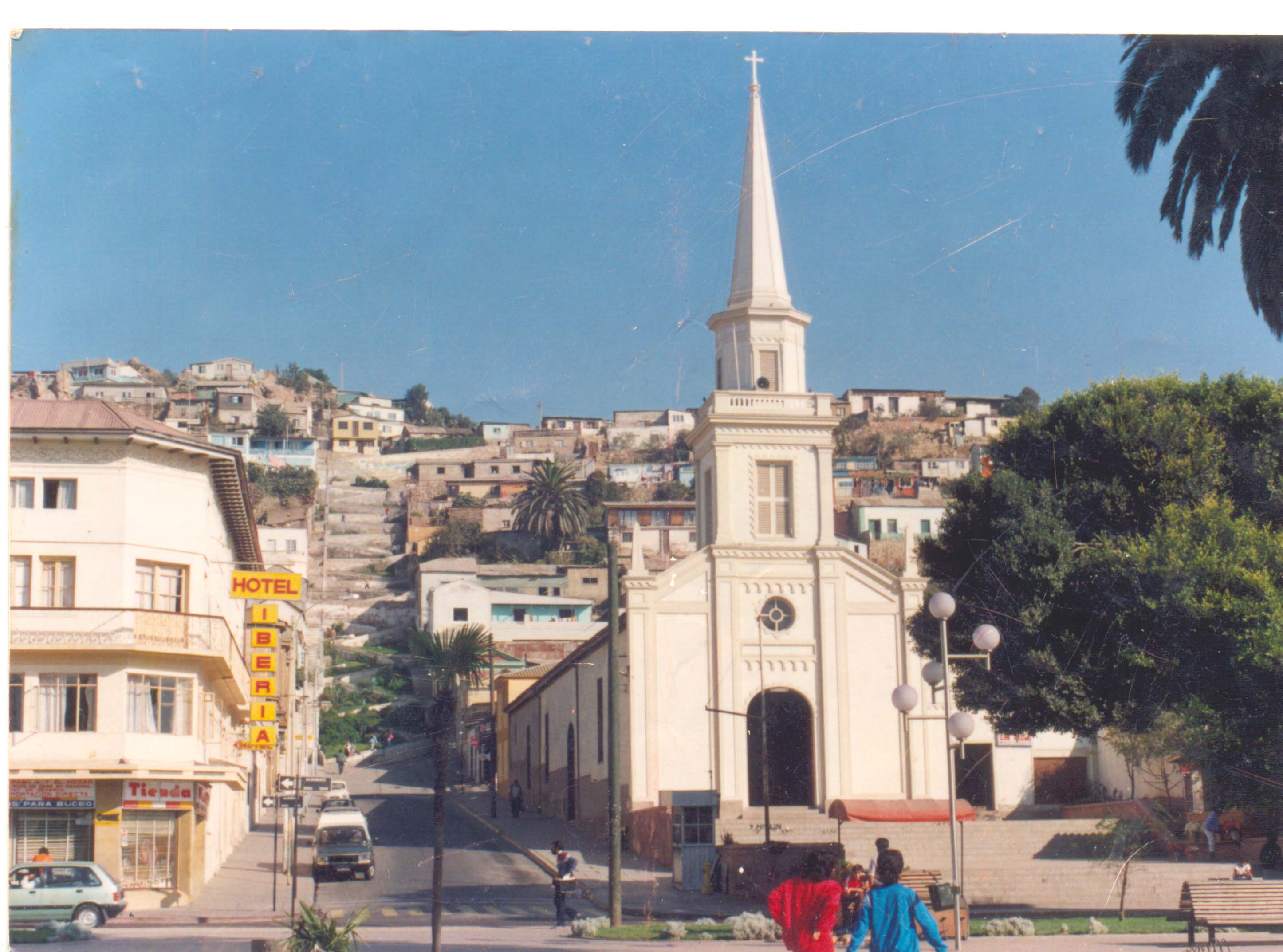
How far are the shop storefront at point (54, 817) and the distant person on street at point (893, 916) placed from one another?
18.1 metres

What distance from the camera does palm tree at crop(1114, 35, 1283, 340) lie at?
20.1 m

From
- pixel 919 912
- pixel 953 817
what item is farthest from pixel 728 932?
pixel 919 912

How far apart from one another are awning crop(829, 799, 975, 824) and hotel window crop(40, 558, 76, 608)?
1784 centimetres

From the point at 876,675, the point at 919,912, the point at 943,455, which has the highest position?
the point at 943,455

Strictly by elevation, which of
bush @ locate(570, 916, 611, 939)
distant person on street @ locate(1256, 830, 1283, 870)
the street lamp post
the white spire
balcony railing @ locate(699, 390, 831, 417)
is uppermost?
the white spire

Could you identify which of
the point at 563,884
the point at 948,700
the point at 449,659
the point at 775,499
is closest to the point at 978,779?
the point at 775,499

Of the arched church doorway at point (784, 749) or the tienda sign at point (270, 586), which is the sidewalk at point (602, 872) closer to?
the arched church doorway at point (784, 749)

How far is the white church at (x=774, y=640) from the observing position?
40406 mm

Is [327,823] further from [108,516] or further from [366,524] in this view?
[366,524]

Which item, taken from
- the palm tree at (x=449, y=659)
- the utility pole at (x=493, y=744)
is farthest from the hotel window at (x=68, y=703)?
the utility pole at (x=493, y=744)

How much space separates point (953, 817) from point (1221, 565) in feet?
26.8

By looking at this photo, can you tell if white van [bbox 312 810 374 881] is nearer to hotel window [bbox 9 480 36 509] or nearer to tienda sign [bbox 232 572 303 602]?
tienda sign [bbox 232 572 303 602]

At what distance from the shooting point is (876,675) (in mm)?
41688

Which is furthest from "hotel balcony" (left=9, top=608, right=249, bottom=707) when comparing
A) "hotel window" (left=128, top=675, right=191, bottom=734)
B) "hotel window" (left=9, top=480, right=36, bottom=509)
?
"hotel window" (left=9, top=480, right=36, bottom=509)
